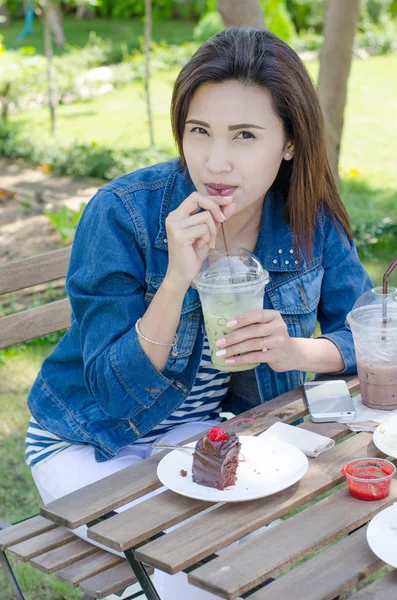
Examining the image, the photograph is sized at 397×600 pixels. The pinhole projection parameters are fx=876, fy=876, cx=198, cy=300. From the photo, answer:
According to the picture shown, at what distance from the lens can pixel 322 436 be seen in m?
1.92

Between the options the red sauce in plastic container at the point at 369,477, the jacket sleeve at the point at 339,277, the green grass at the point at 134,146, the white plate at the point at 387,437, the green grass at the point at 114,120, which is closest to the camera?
Result: the red sauce in plastic container at the point at 369,477

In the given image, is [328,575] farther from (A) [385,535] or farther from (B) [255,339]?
(B) [255,339]

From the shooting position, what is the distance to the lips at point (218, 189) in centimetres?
212

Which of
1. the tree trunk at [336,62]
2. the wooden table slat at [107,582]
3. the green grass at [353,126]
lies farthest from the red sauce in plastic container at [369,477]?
the green grass at [353,126]

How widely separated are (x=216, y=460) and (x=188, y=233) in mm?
546

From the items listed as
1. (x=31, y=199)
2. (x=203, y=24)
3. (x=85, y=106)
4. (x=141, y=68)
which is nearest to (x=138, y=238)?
(x=31, y=199)

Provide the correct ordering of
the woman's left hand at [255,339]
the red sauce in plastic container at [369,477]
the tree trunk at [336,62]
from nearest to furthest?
the red sauce in plastic container at [369,477] → the woman's left hand at [255,339] → the tree trunk at [336,62]

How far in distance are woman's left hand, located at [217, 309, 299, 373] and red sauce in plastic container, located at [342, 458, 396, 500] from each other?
1.21 feet

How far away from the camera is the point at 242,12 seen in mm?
4406

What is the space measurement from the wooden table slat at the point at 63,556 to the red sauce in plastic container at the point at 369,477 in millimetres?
620

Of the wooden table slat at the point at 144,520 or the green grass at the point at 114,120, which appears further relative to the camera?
the green grass at the point at 114,120

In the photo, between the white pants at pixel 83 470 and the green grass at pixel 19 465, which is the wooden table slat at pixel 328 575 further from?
the green grass at pixel 19 465

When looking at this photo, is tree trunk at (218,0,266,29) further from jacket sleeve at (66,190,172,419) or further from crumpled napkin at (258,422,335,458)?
crumpled napkin at (258,422,335,458)

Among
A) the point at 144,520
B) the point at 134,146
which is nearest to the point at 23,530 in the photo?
the point at 144,520
